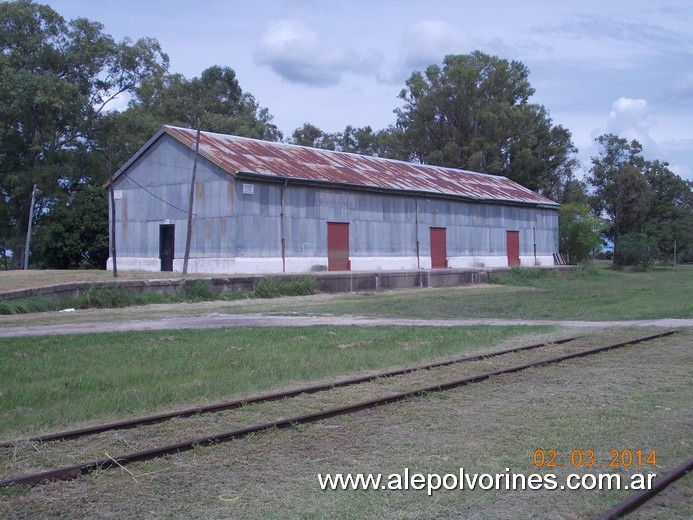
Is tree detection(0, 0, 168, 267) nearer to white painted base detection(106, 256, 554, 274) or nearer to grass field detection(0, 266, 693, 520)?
white painted base detection(106, 256, 554, 274)

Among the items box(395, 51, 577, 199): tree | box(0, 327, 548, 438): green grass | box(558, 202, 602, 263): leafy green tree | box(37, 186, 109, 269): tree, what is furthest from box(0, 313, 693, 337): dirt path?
box(395, 51, 577, 199): tree

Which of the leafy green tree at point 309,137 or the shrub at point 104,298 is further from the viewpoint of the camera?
the leafy green tree at point 309,137

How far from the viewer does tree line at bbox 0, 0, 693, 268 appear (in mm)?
44500

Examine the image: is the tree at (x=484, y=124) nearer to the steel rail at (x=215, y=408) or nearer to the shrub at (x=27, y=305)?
the shrub at (x=27, y=305)

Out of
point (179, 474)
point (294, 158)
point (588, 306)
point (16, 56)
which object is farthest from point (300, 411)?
point (16, 56)

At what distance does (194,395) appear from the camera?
32.6 feet

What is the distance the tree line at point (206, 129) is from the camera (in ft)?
146

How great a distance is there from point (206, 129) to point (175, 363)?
53243 mm

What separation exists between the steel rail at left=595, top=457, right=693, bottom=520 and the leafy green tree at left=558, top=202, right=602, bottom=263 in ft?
175

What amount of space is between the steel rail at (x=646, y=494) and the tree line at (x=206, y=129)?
2969 cm

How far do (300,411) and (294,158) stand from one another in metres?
32.3

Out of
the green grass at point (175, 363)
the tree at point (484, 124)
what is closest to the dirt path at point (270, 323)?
the green grass at point (175, 363)

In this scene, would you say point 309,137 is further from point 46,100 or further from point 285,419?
point 285,419

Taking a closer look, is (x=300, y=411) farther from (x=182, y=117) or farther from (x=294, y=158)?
(x=182, y=117)
